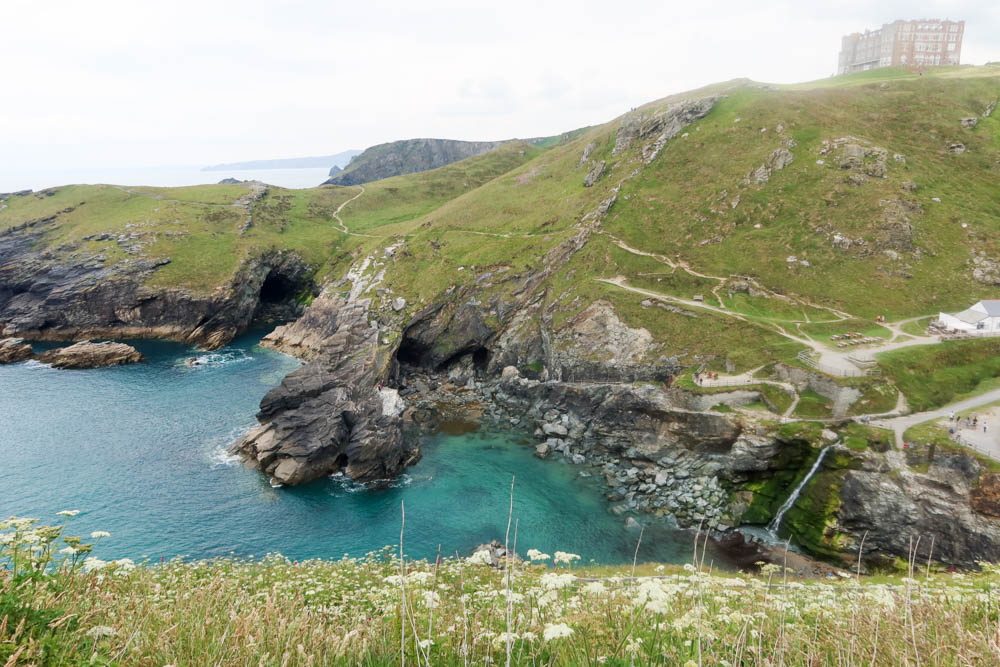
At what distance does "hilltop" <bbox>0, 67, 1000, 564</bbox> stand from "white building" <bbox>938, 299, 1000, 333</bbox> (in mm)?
3799

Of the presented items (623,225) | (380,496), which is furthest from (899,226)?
(380,496)

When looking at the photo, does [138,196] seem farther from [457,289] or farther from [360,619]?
[360,619]

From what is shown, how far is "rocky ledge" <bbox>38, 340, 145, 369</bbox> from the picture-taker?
222 ft

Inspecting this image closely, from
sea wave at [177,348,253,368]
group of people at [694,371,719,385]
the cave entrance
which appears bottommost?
sea wave at [177,348,253,368]

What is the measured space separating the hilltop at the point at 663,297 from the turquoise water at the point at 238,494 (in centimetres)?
352

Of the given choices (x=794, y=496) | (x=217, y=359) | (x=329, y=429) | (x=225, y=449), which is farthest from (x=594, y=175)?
(x=225, y=449)

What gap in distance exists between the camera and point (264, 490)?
41031 millimetres

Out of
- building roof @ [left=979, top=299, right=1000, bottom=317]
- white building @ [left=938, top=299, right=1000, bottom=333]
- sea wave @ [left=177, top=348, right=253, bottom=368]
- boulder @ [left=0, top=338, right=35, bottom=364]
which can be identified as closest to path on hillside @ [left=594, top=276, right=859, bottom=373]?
white building @ [left=938, top=299, right=1000, bottom=333]

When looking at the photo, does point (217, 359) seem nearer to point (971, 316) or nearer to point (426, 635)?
point (426, 635)

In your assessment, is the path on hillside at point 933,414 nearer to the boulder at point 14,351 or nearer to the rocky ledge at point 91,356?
the rocky ledge at point 91,356

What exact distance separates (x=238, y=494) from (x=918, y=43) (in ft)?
547

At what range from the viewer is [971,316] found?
4684 centimetres

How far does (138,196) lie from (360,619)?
149127 mm

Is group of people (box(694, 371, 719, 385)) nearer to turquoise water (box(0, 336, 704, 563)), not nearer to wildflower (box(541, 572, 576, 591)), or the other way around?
turquoise water (box(0, 336, 704, 563))
